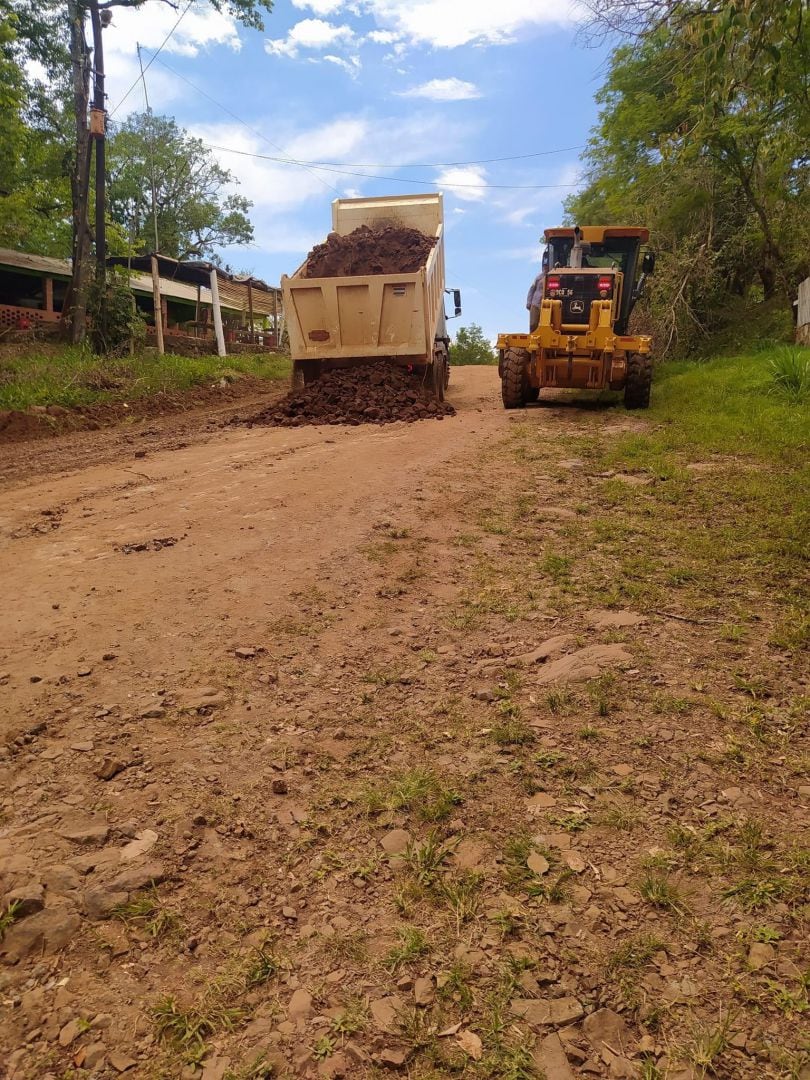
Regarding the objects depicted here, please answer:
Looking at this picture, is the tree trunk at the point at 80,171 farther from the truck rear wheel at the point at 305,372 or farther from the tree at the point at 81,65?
the truck rear wheel at the point at 305,372

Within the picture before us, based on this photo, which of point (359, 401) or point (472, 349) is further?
point (472, 349)

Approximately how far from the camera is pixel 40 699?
3.04 meters

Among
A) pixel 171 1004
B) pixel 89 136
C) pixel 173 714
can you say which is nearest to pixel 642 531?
pixel 173 714

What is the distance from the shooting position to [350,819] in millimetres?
2393

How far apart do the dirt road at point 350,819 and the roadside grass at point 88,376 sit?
8764 mm

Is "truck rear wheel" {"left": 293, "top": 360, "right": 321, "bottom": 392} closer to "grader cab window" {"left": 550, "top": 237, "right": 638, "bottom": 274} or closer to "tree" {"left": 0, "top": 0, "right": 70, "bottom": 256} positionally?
"grader cab window" {"left": 550, "top": 237, "right": 638, "bottom": 274}

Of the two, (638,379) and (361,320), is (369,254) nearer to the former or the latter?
(361,320)

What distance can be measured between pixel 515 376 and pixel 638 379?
172cm

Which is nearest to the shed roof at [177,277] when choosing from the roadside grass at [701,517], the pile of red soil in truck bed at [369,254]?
the pile of red soil in truck bed at [369,254]

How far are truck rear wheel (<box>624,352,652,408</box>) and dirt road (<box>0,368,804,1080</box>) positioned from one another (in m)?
6.09

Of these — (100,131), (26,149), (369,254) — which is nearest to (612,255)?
(369,254)

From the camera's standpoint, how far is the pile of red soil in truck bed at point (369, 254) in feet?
35.6

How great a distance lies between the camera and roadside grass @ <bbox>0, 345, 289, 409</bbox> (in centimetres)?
1216

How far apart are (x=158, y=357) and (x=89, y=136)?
19.3 feet
